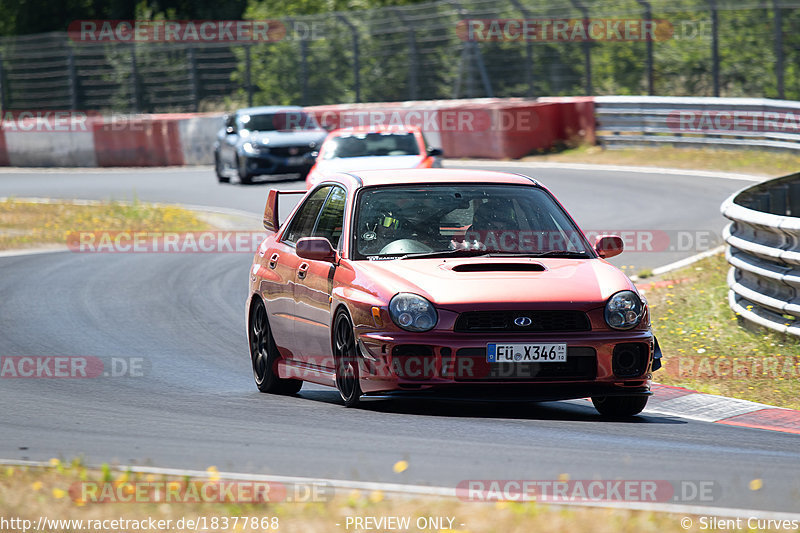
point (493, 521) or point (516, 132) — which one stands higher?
point (493, 521)

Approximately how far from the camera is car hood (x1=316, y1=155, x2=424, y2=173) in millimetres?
20891

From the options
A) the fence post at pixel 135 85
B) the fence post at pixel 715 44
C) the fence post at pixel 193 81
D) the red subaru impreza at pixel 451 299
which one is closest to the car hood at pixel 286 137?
the fence post at pixel 715 44

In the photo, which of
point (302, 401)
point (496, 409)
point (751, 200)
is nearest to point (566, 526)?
point (496, 409)

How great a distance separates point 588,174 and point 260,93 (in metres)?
15.7

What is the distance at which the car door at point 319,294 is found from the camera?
28.3ft

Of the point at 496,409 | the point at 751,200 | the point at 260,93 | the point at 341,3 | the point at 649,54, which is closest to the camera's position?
the point at 496,409

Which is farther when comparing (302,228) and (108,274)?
(108,274)

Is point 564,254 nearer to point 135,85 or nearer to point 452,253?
point 452,253

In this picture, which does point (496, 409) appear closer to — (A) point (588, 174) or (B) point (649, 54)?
(A) point (588, 174)

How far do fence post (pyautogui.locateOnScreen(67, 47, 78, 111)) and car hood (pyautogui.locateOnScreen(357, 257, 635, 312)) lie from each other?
3488 centimetres

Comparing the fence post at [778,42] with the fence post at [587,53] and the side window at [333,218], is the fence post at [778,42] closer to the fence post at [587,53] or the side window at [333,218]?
the fence post at [587,53]

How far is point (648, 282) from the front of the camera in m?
14.5

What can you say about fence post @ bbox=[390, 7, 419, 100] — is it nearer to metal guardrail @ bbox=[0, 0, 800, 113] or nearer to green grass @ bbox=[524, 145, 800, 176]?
metal guardrail @ bbox=[0, 0, 800, 113]

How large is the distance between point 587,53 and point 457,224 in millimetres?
24355
